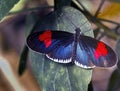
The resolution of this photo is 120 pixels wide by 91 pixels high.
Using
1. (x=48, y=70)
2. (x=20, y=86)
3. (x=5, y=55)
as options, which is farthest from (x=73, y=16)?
(x=5, y=55)

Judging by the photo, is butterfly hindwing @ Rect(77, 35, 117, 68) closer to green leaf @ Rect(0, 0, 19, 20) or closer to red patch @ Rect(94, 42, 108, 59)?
red patch @ Rect(94, 42, 108, 59)

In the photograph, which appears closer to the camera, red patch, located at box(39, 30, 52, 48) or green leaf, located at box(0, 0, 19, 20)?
green leaf, located at box(0, 0, 19, 20)

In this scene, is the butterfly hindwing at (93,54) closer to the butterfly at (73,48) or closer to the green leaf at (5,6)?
the butterfly at (73,48)

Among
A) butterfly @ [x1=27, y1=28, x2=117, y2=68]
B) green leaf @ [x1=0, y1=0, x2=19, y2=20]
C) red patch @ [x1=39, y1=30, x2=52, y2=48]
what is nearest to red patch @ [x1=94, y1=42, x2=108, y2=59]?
butterfly @ [x1=27, y1=28, x2=117, y2=68]

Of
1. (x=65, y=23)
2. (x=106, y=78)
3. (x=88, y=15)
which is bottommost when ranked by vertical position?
(x=106, y=78)

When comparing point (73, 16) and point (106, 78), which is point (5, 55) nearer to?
point (106, 78)

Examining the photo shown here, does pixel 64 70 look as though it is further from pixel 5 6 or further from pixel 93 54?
pixel 5 6
